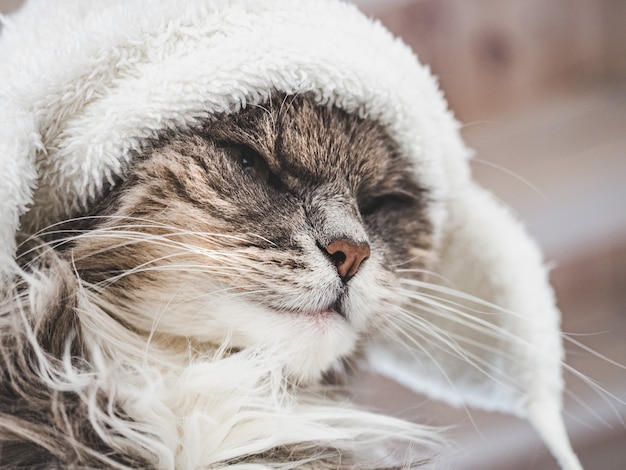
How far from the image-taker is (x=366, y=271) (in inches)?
27.4

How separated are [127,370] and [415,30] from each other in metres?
1.12

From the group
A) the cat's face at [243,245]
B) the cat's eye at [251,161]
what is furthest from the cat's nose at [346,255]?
the cat's eye at [251,161]

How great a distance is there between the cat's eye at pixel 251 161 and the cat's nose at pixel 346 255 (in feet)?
0.38

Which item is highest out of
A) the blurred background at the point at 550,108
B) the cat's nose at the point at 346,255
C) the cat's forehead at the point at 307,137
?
the blurred background at the point at 550,108

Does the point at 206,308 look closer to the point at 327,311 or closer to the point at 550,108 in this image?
the point at 327,311

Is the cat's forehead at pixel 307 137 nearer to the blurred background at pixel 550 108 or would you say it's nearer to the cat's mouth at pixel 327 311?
the cat's mouth at pixel 327 311

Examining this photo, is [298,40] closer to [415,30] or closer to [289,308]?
[289,308]

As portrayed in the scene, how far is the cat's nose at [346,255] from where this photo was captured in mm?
651

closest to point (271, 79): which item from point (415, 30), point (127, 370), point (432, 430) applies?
point (127, 370)

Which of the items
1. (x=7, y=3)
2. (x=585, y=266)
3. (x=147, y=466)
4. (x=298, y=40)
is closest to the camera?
(x=147, y=466)

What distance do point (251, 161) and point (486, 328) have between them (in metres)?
0.41

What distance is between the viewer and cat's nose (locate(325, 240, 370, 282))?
0.65 metres

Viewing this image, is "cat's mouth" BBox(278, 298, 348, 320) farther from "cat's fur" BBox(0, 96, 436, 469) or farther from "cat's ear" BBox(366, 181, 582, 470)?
"cat's ear" BBox(366, 181, 582, 470)

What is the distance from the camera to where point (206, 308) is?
2.12ft
